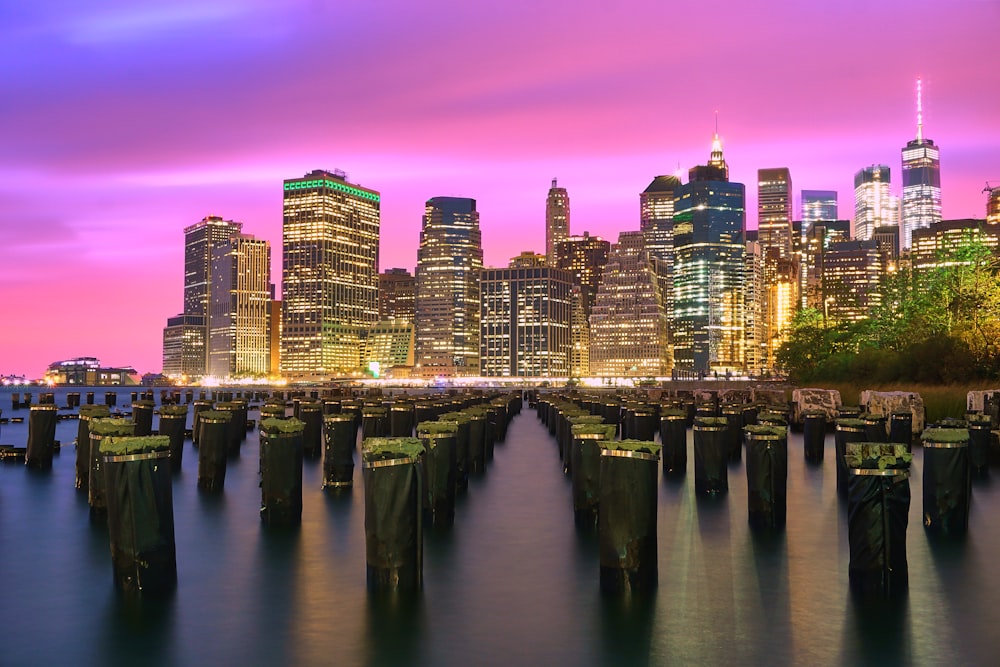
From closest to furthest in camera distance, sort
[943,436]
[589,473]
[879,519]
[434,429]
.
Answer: [879,519], [943,436], [434,429], [589,473]

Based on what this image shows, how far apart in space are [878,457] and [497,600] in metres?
5.18

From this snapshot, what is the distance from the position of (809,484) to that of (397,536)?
15.6 metres

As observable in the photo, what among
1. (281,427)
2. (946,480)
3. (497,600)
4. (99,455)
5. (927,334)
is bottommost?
(497,600)

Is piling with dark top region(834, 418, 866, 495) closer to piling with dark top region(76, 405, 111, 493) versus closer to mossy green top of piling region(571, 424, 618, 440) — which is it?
mossy green top of piling region(571, 424, 618, 440)

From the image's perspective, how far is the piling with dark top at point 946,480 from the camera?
16391 millimetres

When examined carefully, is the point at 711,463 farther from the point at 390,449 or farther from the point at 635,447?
the point at 390,449

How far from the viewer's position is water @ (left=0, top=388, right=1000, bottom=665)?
377 inches

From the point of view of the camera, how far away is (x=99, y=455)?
18.7 metres

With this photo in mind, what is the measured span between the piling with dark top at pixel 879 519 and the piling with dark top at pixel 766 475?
5.38 meters

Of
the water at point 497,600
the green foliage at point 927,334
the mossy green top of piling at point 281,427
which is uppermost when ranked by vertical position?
the green foliage at point 927,334

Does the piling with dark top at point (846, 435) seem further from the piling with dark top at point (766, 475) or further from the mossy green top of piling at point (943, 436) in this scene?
the mossy green top of piling at point (943, 436)

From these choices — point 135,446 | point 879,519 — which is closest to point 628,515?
point 879,519

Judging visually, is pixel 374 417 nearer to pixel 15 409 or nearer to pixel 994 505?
pixel 994 505

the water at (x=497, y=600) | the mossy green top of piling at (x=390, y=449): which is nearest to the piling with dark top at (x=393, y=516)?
the mossy green top of piling at (x=390, y=449)
